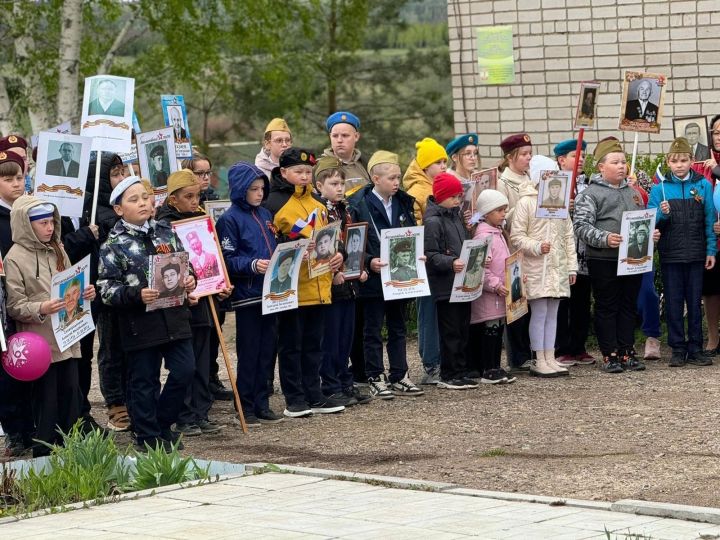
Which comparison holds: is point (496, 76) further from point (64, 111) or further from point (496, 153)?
point (64, 111)

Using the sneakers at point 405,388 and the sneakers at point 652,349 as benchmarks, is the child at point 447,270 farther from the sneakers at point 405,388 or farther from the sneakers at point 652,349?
the sneakers at point 652,349

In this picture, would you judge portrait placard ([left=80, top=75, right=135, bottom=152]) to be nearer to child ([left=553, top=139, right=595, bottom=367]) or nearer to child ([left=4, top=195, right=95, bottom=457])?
child ([left=4, top=195, right=95, bottom=457])

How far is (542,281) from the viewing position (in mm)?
12016

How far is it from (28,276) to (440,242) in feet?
11.9

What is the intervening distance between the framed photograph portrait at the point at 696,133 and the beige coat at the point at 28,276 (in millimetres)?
6630

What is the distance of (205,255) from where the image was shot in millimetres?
9688

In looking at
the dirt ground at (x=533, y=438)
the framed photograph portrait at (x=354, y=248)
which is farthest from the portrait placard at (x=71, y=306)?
the framed photograph portrait at (x=354, y=248)

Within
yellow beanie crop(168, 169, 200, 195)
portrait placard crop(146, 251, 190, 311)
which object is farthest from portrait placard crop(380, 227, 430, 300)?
portrait placard crop(146, 251, 190, 311)

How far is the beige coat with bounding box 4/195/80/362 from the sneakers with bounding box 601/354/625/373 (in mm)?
4898

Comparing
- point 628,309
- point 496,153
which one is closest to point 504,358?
point 628,309

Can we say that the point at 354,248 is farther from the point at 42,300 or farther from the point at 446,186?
the point at 42,300

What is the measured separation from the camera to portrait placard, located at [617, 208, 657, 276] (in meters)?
12.0

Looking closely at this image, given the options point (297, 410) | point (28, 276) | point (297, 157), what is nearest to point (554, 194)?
point (297, 157)

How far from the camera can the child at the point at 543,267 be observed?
12008mm
